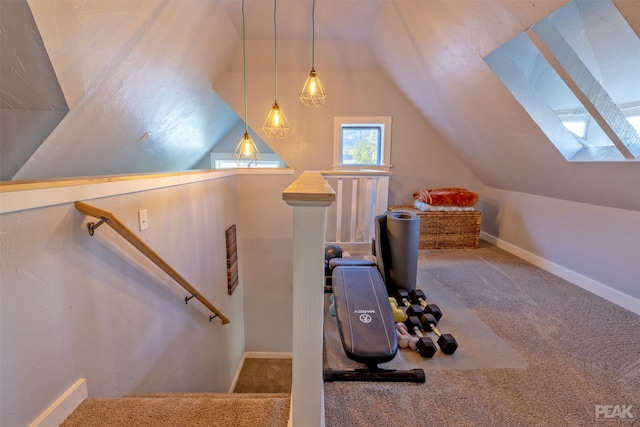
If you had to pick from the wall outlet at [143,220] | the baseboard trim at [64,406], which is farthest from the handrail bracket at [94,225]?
the baseboard trim at [64,406]

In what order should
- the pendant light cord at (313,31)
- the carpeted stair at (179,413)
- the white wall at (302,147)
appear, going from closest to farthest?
the carpeted stair at (179,413)
the pendant light cord at (313,31)
the white wall at (302,147)

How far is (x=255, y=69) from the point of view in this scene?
3.97 meters

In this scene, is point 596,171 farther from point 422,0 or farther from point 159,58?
point 159,58

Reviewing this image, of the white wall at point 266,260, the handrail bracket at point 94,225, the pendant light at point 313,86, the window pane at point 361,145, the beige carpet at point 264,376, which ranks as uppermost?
the pendant light at point 313,86

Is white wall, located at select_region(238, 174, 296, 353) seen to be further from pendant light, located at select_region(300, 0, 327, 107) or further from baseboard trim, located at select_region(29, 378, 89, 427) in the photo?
baseboard trim, located at select_region(29, 378, 89, 427)

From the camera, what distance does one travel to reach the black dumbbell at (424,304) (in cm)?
189

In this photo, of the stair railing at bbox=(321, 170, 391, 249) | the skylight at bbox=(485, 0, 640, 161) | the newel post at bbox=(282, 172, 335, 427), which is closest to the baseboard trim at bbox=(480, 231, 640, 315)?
the skylight at bbox=(485, 0, 640, 161)

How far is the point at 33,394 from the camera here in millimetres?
1011

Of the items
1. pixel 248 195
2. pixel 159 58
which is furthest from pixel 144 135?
pixel 248 195

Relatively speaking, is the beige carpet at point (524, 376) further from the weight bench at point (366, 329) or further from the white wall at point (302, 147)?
the white wall at point (302, 147)

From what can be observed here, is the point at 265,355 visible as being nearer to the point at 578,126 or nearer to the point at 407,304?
the point at 407,304

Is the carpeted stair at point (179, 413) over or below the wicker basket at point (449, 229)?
below

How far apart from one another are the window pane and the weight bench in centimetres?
253

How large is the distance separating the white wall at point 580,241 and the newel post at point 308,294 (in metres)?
2.61
